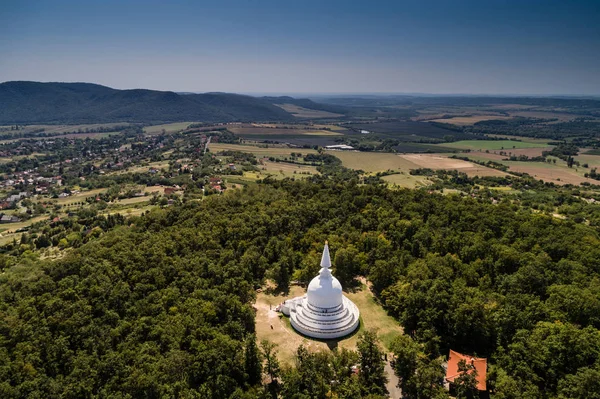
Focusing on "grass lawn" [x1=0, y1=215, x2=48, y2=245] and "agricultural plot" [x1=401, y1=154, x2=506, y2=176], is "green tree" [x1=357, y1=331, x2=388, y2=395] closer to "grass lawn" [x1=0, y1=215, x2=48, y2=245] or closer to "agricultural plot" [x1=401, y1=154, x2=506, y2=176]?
"grass lawn" [x1=0, y1=215, x2=48, y2=245]

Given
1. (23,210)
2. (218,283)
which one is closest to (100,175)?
(23,210)

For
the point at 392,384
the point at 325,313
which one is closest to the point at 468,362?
the point at 392,384

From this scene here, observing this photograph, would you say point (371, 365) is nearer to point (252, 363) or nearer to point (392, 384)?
point (392, 384)

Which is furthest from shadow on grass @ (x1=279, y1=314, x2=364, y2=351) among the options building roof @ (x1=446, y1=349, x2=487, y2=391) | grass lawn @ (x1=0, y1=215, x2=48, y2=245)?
grass lawn @ (x1=0, y1=215, x2=48, y2=245)

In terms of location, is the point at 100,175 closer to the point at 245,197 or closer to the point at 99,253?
the point at 245,197

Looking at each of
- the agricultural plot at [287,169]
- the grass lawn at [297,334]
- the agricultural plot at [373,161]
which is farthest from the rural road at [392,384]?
the agricultural plot at [373,161]
